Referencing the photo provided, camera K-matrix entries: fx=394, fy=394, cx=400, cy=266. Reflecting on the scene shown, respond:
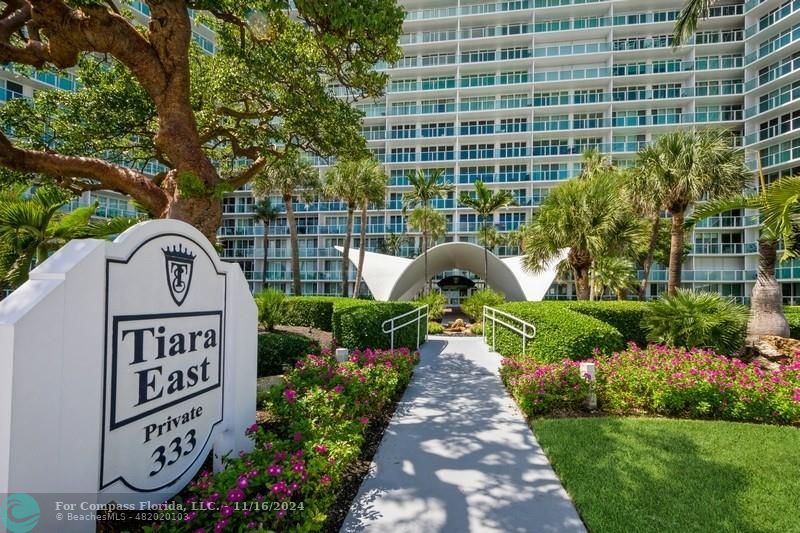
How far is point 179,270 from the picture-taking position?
10.2 ft

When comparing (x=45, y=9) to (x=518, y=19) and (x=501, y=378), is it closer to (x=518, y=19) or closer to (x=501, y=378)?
(x=501, y=378)

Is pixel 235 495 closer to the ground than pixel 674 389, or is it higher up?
higher up

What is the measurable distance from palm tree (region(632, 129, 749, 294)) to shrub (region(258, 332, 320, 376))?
40.6 ft

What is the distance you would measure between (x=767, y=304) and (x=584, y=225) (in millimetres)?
6170

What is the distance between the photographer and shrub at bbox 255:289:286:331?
36.8 ft

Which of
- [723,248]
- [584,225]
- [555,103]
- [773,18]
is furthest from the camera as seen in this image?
[555,103]

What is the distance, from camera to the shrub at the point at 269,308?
11.2 metres

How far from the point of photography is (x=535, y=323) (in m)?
8.86

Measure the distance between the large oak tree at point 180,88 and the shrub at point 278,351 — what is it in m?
3.43

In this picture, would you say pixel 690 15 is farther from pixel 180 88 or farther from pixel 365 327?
pixel 180 88

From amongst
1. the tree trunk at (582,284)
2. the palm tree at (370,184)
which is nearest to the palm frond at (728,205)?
the tree trunk at (582,284)

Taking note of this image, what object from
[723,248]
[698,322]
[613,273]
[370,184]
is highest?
[370,184]

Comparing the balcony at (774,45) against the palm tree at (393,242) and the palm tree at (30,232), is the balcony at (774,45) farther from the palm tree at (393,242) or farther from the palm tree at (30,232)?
the palm tree at (30,232)

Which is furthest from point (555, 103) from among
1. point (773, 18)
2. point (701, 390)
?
point (701, 390)
